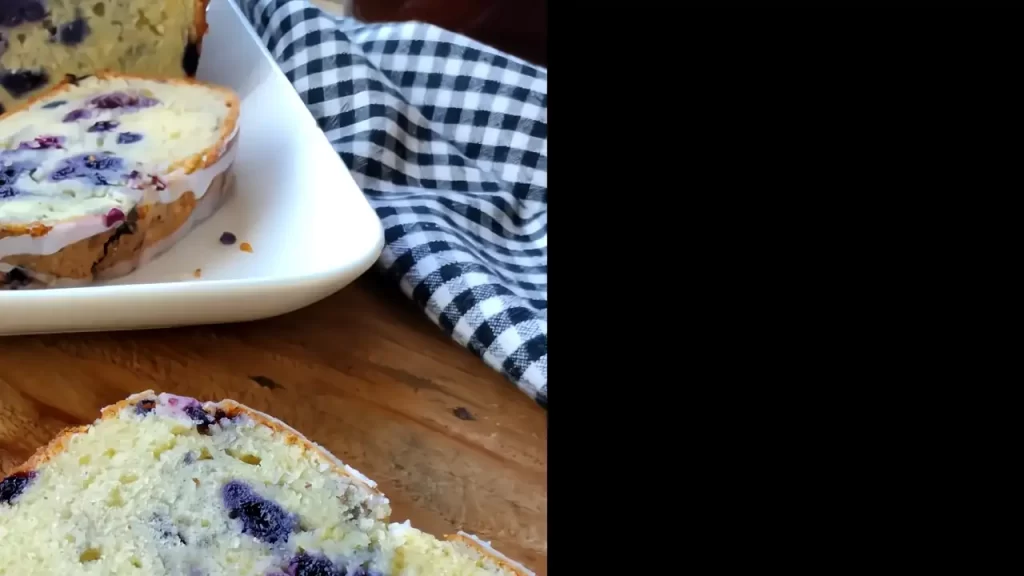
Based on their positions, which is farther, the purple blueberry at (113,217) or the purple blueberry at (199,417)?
the purple blueberry at (113,217)

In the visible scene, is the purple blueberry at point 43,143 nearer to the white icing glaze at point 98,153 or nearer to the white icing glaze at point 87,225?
the white icing glaze at point 98,153

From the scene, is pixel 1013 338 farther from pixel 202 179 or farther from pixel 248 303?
pixel 202 179

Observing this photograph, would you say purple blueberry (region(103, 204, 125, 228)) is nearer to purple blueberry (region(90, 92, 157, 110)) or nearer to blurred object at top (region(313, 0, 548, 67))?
purple blueberry (region(90, 92, 157, 110))

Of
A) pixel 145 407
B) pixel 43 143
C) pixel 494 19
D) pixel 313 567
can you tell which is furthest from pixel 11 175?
pixel 494 19

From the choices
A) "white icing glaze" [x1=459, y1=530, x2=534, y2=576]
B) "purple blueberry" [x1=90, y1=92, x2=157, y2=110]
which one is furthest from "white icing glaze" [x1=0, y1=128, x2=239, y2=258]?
"white icing glaze" [x1=459, y1=530, x2=534, y2=576]

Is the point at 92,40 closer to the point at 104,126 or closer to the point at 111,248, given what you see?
the point at 104,126

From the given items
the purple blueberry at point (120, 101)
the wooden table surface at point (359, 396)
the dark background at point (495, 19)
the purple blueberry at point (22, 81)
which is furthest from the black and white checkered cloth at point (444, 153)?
the purple blueberry at point (22, 81)
